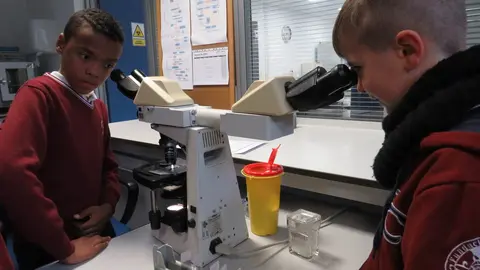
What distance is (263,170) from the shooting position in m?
0.93

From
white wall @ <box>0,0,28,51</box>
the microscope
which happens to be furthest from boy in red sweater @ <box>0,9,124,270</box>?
white wall @ <box>0,0,28,51</box>

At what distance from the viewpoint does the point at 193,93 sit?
6.89 feet

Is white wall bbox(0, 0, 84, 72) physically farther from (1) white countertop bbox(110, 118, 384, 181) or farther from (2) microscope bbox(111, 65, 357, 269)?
(2) microscope bbox(111, 65, 357, 269)

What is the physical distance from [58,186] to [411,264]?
0.97 m

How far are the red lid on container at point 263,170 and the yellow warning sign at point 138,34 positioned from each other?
1.62 m

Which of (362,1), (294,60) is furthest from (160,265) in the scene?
(294,60)

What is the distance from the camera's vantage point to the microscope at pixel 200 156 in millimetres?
688

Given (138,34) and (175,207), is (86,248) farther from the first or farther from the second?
(138,34)

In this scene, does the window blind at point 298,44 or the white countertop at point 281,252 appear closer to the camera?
the white countertop at point 281,252

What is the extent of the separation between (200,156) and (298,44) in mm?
1124

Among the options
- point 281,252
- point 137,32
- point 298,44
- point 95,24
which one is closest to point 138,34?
point 137,32

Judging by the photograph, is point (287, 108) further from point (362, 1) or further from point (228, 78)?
point (228, 78)

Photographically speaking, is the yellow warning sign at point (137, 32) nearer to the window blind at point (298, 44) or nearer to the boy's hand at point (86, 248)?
the window blind at point (298, 44)

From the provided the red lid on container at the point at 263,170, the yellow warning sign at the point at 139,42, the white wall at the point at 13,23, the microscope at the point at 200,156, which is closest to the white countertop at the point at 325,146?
the red lid on container at the point at 263,170
